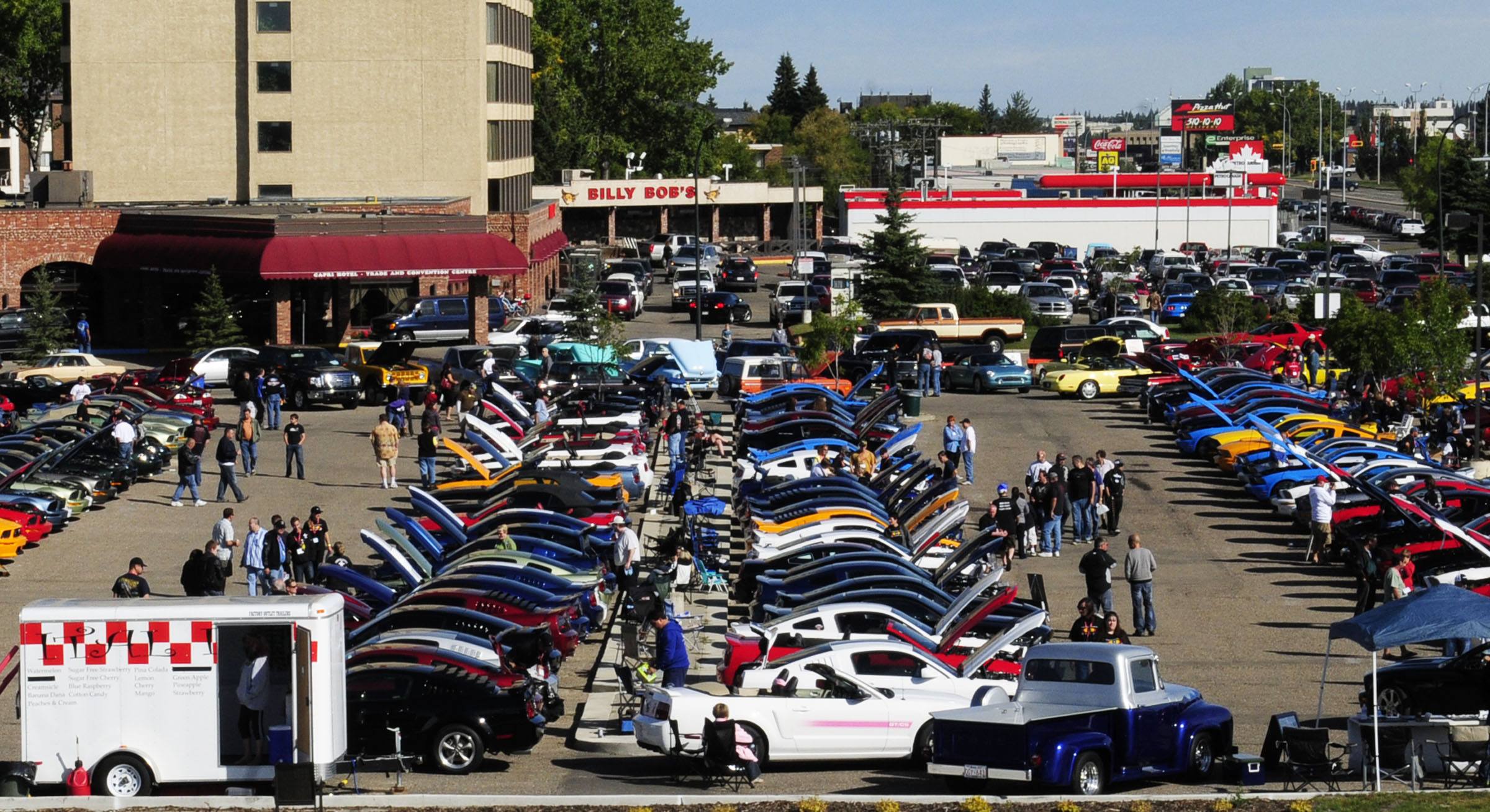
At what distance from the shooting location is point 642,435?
126ft

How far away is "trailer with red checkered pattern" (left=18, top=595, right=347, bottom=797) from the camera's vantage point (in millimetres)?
17078

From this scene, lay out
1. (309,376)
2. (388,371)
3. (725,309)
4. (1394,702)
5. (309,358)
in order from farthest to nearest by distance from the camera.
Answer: (725,309) → (388,371) → (309,358) → (309,376) → (1394,702)

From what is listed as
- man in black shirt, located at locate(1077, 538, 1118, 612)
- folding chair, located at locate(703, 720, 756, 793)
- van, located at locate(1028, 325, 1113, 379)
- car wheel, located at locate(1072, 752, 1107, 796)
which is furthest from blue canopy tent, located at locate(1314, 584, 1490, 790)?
van, located at locate(1028, 325, 1113, 379)

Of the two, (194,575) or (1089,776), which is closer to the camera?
(1089,776)

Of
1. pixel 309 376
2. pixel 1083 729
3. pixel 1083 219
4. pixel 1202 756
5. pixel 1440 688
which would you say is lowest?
pixel 1202 756

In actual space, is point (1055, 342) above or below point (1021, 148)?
below

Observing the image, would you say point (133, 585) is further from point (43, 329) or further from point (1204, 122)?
point (1204, 122)

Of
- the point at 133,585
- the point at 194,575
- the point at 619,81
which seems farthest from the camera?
the point at 619,81

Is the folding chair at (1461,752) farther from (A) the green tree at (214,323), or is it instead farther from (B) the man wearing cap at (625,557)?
(A) the green tree at (214,323)

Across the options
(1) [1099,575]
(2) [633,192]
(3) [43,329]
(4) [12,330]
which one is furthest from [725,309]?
(1) [1099,575]

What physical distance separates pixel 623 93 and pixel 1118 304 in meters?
53.0

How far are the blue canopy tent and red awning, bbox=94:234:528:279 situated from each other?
40.5 m

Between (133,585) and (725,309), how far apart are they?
45805mm

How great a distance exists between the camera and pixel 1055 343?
53531mm
